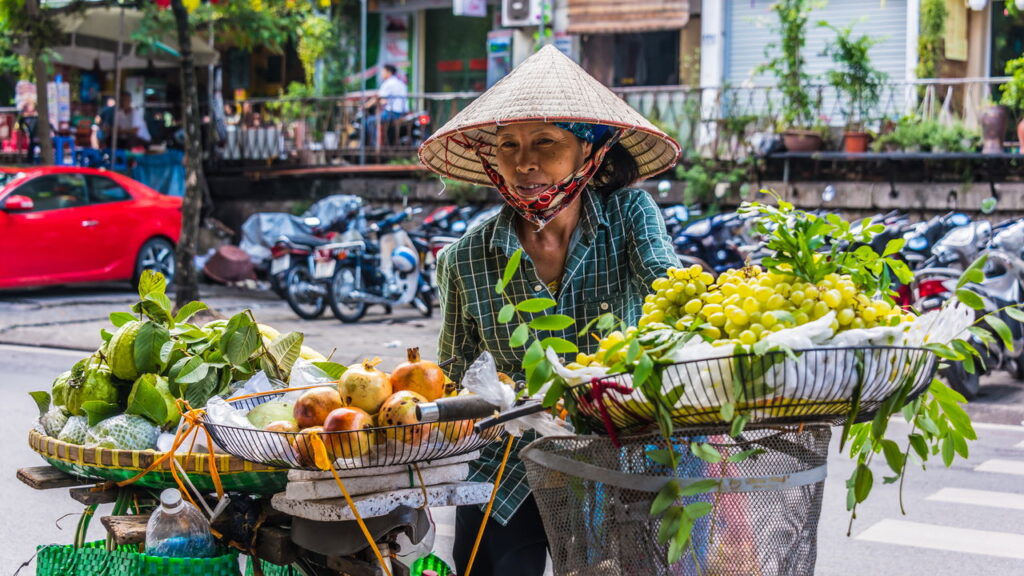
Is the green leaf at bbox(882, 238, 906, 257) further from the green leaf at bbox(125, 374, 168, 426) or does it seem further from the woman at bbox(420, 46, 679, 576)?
the green leaf at bbox(125, 374, 168, 426)

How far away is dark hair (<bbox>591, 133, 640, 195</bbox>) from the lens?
3.23m

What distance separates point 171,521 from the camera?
2.73 metres

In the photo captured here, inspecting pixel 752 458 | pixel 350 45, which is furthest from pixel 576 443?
pixel 350 45

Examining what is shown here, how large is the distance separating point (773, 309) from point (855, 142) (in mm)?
12396

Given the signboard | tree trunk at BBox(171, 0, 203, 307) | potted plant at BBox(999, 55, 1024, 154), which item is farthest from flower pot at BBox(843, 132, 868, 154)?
tree trunk at BBox(171, 0, 203, 307)

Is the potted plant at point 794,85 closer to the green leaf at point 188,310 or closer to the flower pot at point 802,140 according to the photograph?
the flower pot at point 802,140

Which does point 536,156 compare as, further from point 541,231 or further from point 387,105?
point 387,105

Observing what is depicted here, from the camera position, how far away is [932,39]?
1492cm

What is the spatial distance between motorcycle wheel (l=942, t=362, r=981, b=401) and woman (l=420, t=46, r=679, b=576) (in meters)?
5.74

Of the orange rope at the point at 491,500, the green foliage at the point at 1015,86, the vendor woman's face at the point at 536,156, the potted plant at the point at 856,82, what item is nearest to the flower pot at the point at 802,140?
the potted plant at the point at 856,82

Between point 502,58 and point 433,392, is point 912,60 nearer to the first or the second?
point 502,58

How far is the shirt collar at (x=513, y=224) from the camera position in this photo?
9.95 ft

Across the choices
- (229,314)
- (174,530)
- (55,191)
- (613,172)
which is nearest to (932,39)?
(229,314)

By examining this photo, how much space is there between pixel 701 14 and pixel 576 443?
15896mm
